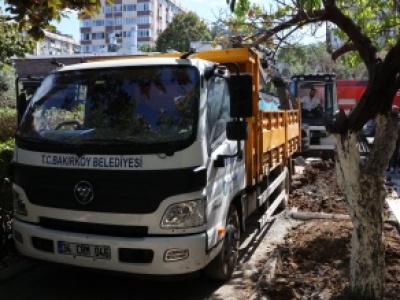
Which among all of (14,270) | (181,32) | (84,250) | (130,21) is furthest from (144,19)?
(84,250)

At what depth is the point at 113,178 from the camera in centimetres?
375

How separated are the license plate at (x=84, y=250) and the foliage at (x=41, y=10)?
2197mm

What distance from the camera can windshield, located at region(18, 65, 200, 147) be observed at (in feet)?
12.8

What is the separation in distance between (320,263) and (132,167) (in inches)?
96.0

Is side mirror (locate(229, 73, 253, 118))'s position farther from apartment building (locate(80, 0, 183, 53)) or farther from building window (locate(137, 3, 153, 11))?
building window (locate(137, 3, 153, 11))

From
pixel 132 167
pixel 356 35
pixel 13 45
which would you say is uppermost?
pixel 13 45

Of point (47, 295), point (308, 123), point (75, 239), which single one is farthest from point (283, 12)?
point (308, 123)

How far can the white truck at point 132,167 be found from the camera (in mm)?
3697

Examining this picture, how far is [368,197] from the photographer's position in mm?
3666

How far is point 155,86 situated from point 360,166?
185cm

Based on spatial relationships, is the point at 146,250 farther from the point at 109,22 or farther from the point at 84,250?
the point at 109,22

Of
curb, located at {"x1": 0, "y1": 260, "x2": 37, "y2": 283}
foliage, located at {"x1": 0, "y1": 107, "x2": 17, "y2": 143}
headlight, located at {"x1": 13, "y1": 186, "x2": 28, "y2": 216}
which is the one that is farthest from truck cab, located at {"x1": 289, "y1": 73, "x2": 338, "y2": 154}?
headlight, located at {"x1": 13, "y1": 186, "x2": 28, "y2": 216}

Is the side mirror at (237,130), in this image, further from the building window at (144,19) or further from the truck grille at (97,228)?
the building window at (144,19)

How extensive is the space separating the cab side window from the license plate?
123 centimetres
